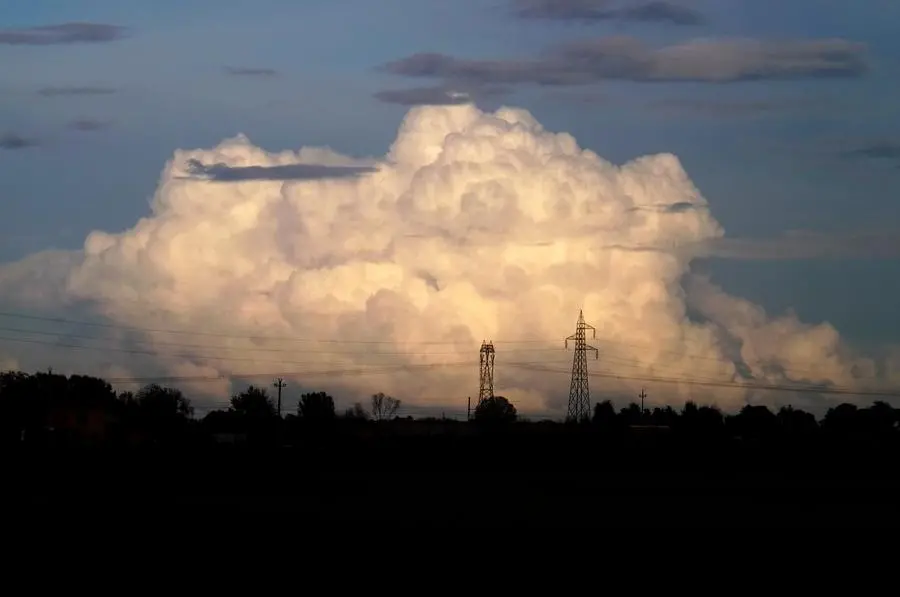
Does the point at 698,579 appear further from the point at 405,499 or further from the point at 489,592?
the point at 405,499

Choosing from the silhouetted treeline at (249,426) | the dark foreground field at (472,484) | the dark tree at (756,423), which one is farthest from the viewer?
the dark tree at (756,423)

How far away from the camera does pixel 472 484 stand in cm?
8394

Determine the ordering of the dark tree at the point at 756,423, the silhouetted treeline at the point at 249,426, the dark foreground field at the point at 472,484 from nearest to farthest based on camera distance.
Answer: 1. the dark foreground field at the point at 472,484
2. the silhouetted treeline at the point at 249,426
3. the dark tree at the point at 756,423

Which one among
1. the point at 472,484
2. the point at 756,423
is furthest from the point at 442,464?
the point at 756,423

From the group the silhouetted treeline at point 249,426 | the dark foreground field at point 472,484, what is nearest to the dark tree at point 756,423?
the silhouetted treeline at point 249,426

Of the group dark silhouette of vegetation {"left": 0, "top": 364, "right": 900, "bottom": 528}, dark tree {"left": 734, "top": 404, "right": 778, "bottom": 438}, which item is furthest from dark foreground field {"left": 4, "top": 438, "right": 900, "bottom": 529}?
dark tree {"left": 734, "top": 404, "right": 778, "bottom": 438}

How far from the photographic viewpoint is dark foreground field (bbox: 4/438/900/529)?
207 ft

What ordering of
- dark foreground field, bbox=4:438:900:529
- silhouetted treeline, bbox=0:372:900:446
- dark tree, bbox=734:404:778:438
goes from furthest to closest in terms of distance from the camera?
dark tree, bbox=734:404:778:438
silhouetted treeline, bbox=0:372:900:446
dark foreground field, bbox=4:438:900:529

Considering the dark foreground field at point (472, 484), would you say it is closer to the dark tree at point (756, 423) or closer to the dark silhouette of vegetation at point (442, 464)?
the dark silhouette of vegetation at point (442, 464)

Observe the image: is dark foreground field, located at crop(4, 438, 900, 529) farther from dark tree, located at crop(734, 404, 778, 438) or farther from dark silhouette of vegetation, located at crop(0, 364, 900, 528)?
dark tree, located at crop(734, 404, 778, 438)

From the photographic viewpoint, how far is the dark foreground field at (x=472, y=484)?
63.0 metres

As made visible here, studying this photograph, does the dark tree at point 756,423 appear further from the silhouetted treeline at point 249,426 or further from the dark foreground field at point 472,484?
the dark foreground field at point 472,484

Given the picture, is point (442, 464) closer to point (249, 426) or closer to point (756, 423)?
point (249, 426)

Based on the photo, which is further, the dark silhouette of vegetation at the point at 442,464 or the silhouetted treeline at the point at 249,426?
the silhouetted treeline at the point at 249,426
